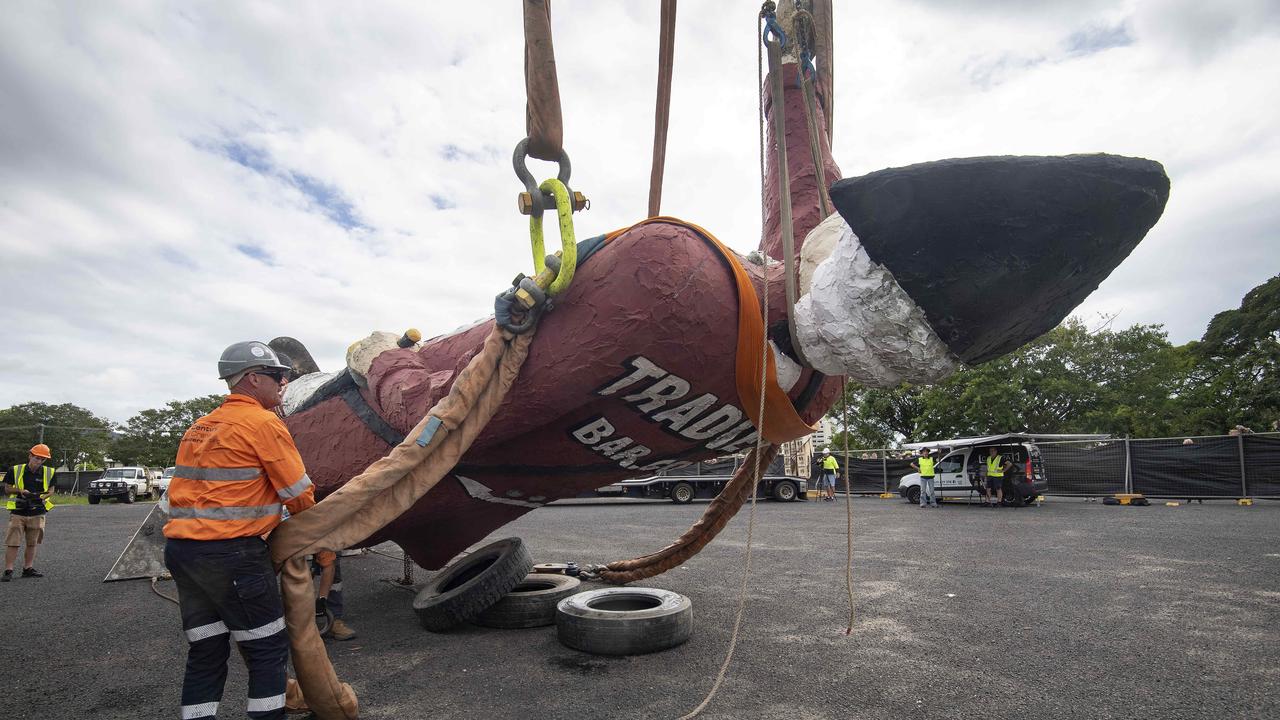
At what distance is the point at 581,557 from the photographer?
7750 millimetres

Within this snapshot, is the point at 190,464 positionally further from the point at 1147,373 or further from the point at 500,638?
the point at 1147,373

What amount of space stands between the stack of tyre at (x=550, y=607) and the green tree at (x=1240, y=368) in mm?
29324

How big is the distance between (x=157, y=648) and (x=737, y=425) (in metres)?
3.96

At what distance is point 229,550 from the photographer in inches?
93.5

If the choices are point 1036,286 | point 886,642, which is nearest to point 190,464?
point 1036,286

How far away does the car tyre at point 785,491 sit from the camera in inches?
707

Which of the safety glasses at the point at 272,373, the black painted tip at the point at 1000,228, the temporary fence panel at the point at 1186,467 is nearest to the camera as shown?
the black painted tip at the point at 1000,228

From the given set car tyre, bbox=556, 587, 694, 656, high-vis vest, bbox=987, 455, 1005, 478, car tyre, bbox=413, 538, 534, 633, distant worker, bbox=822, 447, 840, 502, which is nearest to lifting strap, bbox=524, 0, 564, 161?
car tyre, bbox=556, 587, 694, 656

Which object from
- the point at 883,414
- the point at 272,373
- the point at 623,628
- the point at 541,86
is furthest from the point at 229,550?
the point at 883,414

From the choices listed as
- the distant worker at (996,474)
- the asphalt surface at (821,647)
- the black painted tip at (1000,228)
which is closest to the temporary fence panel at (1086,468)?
the distant worker at (996,474)

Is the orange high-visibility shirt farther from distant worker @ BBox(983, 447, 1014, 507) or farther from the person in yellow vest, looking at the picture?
distant worker @ BBox(983, 447, 1014, 507)

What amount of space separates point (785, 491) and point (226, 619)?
55.1 feet

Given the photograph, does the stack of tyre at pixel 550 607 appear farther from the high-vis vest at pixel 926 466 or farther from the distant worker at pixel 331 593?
the high-vis vest at pixel 926 466

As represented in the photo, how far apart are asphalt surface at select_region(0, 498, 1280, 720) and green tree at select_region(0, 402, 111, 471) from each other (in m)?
58.0
